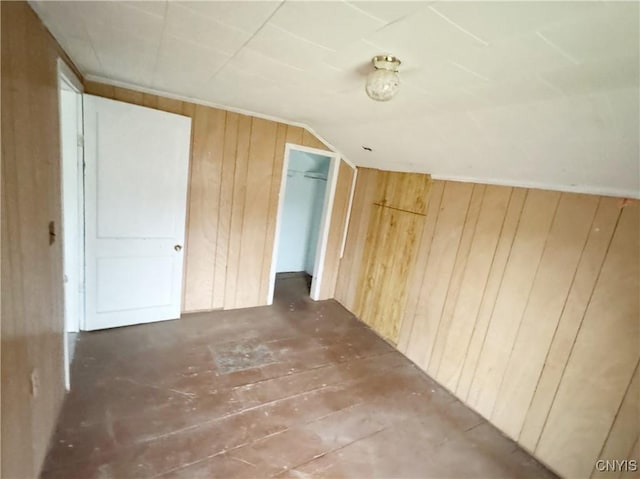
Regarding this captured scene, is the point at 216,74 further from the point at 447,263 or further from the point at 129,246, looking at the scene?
the point at 447,263

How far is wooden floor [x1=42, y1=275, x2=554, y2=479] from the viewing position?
1.62m

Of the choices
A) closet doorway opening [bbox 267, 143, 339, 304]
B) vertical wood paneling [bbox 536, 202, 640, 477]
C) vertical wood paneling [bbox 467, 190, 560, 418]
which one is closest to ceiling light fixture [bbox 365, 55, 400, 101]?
vertical wood paneling [bbox 467, 190, 560, 418]

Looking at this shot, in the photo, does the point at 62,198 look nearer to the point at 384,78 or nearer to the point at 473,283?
the point at 384,78

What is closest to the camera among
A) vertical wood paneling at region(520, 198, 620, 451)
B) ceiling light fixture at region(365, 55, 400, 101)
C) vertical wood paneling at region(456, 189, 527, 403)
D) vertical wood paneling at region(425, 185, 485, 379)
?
ceiling light fixture at region(365, 55, 400, 101)

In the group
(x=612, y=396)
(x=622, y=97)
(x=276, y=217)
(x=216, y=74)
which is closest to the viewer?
(x=622, y=97)

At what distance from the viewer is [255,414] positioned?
1974 millimetres

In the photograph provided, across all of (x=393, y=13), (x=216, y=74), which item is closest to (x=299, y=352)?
(x=216, y=74)

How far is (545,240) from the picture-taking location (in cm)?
201

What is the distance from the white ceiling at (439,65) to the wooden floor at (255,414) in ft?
5.98

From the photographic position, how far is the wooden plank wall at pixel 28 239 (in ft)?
3.46

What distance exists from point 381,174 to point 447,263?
4.19 feet

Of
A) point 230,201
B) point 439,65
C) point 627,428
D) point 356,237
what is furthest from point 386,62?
point 356,237

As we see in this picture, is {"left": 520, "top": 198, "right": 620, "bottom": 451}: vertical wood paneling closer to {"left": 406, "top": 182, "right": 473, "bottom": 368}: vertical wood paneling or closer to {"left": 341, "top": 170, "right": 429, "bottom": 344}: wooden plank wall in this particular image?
{"left": 406, "top": 182, "right": 473, "bottom": 368}: vertical wood paneling

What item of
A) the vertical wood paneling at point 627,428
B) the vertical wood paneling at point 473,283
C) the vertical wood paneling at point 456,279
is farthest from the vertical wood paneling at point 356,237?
the vertical wood paneling at point 627,428
